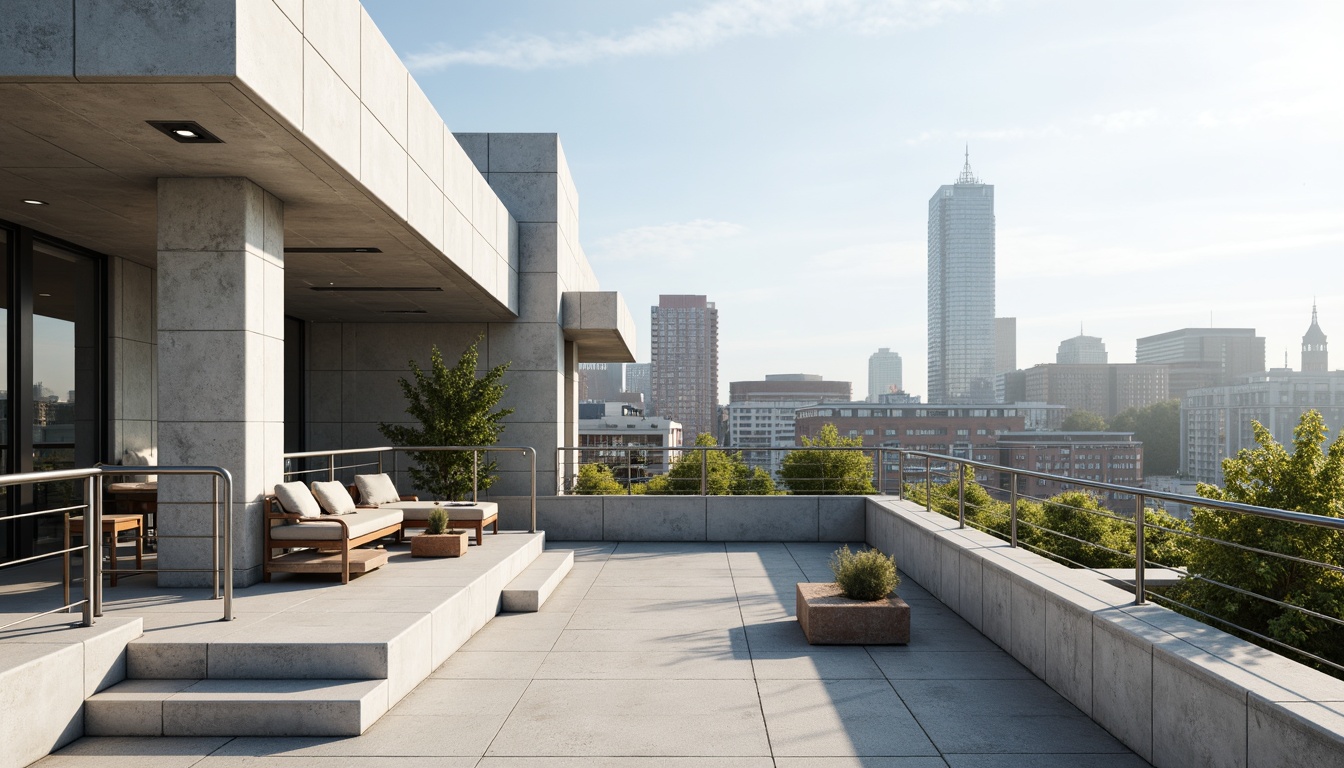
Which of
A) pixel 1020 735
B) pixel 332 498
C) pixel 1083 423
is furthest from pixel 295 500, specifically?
pixel 1083 423

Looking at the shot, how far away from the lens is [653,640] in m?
7.31

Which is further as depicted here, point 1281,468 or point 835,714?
point 1281,468

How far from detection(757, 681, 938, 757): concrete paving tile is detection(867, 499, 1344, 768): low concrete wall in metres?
1.09

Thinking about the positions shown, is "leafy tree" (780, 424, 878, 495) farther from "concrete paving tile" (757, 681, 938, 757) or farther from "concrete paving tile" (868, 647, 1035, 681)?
"concrete paving tile" (757, 681, 938, 757)

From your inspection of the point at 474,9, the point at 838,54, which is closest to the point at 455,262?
the point at 474,9

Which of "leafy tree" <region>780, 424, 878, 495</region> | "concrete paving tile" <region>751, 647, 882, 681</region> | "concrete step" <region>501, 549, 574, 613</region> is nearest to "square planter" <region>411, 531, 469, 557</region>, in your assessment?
"concrete step" <region>501, 549, 574, 613</region>

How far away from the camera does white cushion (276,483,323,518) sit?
764 cm

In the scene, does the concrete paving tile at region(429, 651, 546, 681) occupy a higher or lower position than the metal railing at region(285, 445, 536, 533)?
lower

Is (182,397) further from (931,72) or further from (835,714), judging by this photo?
(931,72)

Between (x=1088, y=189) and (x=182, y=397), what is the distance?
110ft

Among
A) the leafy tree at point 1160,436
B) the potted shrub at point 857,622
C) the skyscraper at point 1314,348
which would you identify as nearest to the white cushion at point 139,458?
the potted shrub at point 857,622

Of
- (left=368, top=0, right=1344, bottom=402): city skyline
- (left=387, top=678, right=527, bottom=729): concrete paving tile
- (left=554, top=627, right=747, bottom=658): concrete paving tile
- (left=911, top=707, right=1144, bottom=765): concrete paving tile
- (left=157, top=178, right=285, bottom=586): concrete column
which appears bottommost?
(left=554, top=627, right=747, bottom=658): concrete paving tile

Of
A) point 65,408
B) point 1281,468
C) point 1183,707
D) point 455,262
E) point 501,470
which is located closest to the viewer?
point 1183,707

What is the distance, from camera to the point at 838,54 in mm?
12141
